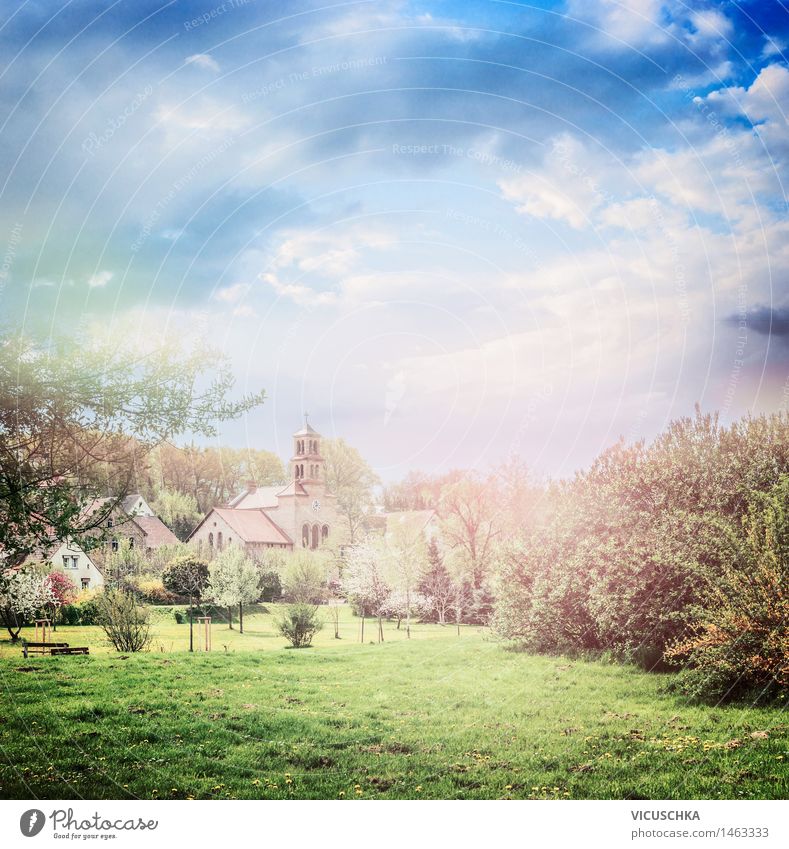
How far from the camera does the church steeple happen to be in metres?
5.60

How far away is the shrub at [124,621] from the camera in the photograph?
5414 mm

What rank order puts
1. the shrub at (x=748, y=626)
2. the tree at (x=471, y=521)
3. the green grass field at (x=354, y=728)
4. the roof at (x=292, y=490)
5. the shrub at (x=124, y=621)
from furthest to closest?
the tree at (x=471, y=521) → the roof at (x=292, y=490) → the shrub at (x=124, y=621) → the shrub at (x=748, y=626) → the green grass field at (x=354, y=728)

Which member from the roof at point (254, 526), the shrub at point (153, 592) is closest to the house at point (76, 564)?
the shrub at point (153, 592)

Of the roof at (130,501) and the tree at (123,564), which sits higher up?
the roof at (130,501)

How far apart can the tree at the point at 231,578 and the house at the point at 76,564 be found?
2.89 feet

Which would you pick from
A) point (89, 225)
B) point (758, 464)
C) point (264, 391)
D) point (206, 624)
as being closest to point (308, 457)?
point (264, 391)

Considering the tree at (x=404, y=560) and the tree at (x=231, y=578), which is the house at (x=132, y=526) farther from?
the tree at (x=404, y=560)

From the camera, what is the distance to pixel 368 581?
572 cm

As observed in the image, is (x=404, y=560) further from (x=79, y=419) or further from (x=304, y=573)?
(x=79, y=419)

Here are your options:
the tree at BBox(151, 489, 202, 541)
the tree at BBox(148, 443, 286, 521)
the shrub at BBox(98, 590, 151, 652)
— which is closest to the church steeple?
the tree at BBox(148, 443, 286, 521)

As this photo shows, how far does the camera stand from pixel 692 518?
223 inches

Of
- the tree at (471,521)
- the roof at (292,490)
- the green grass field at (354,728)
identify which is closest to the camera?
the green grass field at (354,728)

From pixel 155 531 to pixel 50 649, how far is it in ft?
4.06

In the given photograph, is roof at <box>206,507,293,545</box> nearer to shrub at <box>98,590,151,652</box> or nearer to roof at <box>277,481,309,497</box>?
roof at <box>277,481,309,497</box>
